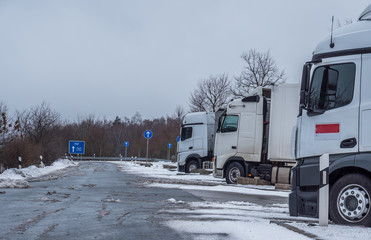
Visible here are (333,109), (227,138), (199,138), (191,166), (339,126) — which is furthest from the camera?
(191,166)

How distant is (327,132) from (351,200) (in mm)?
1165

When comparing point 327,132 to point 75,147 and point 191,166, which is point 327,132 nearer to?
point 191,166

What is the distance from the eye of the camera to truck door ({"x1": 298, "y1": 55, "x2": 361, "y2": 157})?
303 inches

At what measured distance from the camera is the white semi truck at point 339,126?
7375 mm

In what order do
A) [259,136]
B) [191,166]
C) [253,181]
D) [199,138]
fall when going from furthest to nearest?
[191,166] < [199,138] < [259,136] < [253,181]

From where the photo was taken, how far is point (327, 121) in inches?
311

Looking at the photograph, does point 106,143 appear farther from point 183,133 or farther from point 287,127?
point 287,127

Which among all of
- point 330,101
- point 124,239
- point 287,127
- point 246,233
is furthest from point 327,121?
point 287,127

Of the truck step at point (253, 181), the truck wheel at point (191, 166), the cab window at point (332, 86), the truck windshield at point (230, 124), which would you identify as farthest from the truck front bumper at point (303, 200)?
the truck wheel at point (191, 166)

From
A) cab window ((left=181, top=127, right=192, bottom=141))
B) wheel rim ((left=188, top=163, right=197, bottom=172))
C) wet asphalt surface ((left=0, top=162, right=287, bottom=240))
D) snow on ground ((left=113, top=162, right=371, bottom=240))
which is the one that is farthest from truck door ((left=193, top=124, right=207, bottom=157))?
snow on ground ((left=113, top=162, right=371, bottom=240))

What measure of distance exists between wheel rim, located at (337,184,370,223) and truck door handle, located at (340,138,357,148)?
2.10ft

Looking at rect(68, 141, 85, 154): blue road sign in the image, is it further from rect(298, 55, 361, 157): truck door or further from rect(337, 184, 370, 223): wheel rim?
rect(337, 184, 370, 223): wheel rim

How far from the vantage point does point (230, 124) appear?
64.7ft

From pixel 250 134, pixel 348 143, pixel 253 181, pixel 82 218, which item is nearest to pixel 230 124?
pixel 250 134
